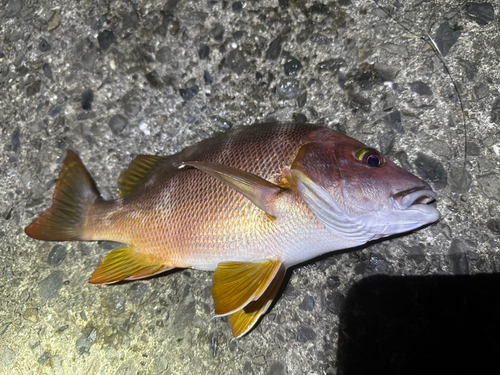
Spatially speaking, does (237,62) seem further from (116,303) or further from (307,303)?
(116,303)

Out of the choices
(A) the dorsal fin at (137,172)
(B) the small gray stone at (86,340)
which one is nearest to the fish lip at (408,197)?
(A) the dorsal fin at (137,172)

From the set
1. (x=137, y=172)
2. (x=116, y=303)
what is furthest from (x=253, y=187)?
(x=116, y=303)

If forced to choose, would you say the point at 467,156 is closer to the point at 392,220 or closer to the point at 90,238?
the point at 392,220

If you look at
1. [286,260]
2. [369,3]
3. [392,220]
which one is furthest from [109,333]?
[369,3]

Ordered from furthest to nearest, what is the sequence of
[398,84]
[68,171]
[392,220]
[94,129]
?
[94,129] → [68,171] → [398,84] → [392,220]

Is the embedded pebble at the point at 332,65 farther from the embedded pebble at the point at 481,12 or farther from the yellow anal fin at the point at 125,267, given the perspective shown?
the yellow anal fin at the point at 125,267
